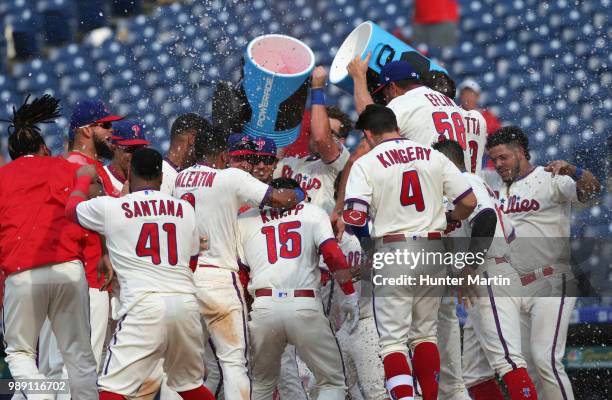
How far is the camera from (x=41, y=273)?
5.33 m

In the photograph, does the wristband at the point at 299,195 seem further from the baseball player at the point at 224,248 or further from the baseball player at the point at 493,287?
the baseball player at the point at 493,287

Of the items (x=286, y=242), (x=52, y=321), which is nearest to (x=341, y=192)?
(x=286, y=242)

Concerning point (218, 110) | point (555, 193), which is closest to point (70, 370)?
point (218, 110)

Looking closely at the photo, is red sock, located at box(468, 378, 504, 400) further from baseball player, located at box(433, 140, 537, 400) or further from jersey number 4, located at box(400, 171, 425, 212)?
jersey number 4, located at box(400, 171, 425, 212)

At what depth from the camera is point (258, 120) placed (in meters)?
6.29

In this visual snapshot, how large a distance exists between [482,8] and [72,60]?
502 cm

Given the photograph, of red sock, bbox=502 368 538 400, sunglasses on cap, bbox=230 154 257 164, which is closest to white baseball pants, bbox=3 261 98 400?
sunglasses on cap, bbox=230 154 257 164

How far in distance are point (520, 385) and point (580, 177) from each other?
134 cm

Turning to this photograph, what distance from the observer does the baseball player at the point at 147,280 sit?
5035 mm

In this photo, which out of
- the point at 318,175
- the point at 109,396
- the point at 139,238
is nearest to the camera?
the point at 109,396

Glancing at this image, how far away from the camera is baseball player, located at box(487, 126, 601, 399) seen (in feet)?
20.3

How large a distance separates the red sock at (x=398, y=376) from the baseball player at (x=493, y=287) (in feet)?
2.40

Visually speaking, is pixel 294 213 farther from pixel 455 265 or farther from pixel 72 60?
pixel 72 60

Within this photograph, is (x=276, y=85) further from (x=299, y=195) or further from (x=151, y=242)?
(x=151, y=242)
